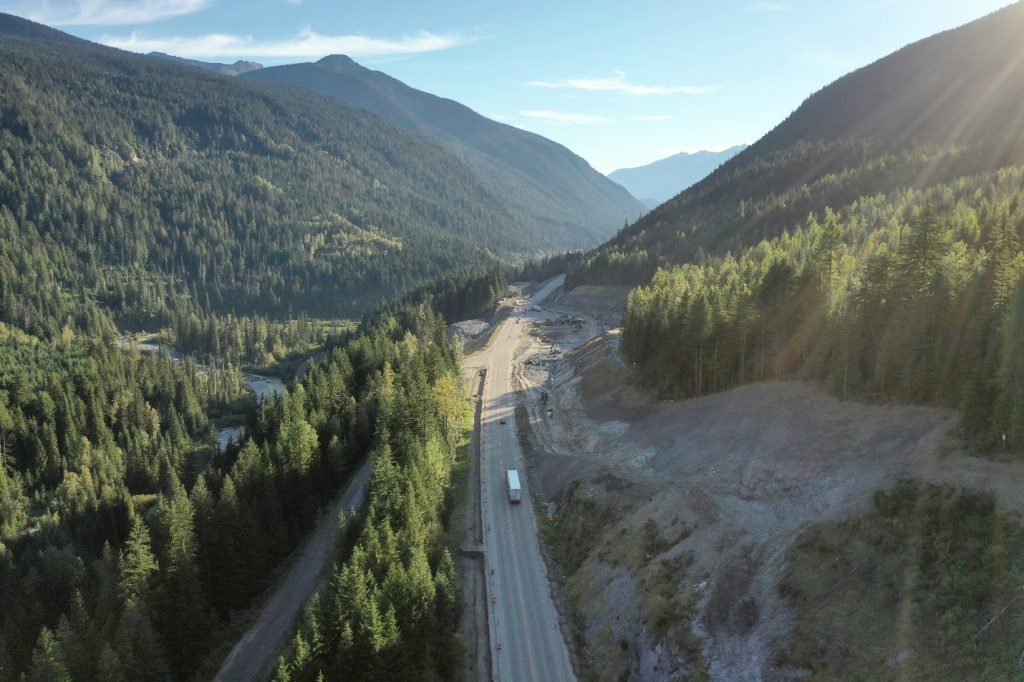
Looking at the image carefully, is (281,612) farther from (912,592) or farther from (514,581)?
(912,592)

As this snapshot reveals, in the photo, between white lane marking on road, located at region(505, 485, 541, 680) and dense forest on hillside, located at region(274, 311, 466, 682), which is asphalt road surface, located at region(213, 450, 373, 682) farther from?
white lane marking on road, located at region(505, 485, 541, 680)

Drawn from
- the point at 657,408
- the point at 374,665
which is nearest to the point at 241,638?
the point at 374,665

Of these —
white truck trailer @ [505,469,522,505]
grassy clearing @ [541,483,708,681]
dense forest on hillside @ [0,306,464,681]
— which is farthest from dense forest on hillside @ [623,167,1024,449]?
dense forest on hillside @ [0,306,464,681]

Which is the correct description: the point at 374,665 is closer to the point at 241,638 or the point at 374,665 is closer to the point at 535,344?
the point at 241,638

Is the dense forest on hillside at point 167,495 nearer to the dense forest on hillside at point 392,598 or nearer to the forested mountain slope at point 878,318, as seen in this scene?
the dense forest on hillside at point 392,598

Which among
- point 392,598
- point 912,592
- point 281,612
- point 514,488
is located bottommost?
point 281,612

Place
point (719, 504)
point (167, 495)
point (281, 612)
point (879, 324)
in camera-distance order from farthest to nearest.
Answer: point (167, 495) → point (879, 324) → point (281, 612) → point (719, 504)

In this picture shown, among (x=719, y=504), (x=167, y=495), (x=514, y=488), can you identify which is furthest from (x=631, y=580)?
(x=167, y=495)
